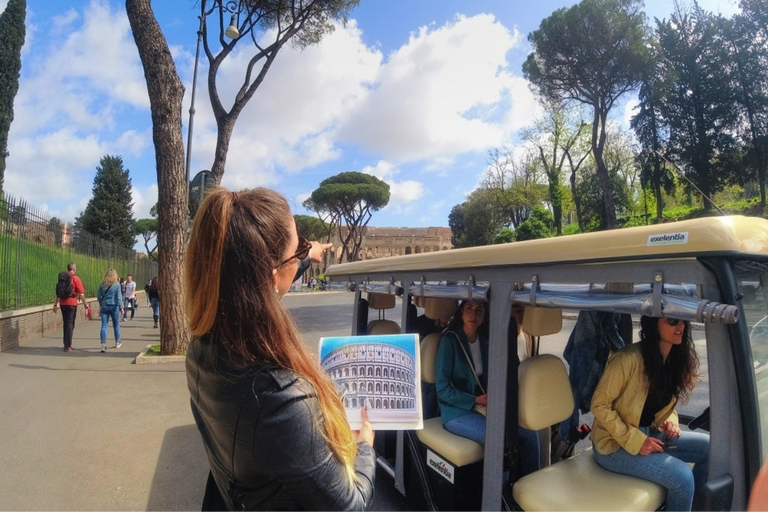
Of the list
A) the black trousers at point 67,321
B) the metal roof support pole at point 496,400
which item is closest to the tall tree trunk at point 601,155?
the black trousers at point 67,321

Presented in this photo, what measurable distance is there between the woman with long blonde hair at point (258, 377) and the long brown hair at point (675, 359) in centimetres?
192

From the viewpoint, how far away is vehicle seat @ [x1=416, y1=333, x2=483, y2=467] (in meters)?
2.85

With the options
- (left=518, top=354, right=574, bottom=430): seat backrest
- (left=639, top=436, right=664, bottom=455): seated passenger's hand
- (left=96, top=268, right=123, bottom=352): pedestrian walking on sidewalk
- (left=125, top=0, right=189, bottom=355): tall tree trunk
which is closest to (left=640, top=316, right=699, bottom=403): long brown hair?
(left=639, top=436, right=664, bottom=455): seated passenger's hand

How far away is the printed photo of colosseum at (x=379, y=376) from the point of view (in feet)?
5.06

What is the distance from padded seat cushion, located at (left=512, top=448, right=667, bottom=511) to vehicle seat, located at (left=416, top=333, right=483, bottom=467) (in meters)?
0.46

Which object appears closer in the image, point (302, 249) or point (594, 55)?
point (302, 249)

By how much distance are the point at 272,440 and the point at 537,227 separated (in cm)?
3439

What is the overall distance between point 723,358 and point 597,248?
0.61 metres

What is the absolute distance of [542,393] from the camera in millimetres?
2590

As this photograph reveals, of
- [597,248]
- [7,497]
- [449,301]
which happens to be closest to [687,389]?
[597,248]

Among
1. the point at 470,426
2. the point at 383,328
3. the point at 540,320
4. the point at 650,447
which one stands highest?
the point at 540,320

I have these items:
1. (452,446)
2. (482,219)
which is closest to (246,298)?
(452,446)

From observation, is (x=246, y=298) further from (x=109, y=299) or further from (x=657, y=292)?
(x=109, y=299)

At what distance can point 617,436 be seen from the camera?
2.36m
